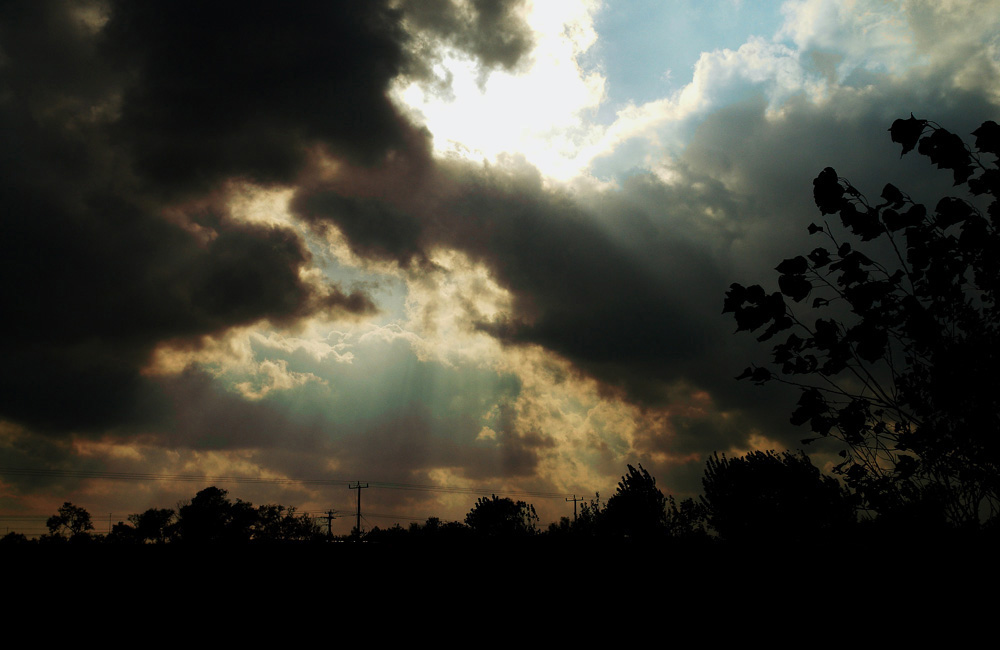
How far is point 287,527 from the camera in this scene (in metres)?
136

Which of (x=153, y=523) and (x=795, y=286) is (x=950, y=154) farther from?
(x=153, y=523)

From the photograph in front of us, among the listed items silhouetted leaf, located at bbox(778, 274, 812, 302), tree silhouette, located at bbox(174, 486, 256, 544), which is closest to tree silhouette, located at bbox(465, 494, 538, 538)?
tree silhouette, located at bbox(174, 486, 256, 544)

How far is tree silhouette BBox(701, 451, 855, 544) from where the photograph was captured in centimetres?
615

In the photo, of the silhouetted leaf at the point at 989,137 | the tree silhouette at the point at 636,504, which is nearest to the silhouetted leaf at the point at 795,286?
the silhouetted leaf at the point at 989,137

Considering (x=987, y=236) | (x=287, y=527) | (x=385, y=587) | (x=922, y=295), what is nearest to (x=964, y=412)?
(x=922, y=295)

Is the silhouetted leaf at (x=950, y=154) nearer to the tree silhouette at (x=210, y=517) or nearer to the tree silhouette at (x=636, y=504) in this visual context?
the tree silhouette at (x=636, y=504)

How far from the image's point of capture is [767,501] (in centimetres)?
5328

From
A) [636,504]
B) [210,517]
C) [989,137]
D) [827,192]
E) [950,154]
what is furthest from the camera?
[210,517]

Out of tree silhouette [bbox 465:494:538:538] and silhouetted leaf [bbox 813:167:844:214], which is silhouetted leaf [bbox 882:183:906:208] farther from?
tree silhouette [bbox 465:494:538:538]

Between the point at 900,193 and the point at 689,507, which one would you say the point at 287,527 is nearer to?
the point at 689,507

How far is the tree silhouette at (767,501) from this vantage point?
615 centimetres

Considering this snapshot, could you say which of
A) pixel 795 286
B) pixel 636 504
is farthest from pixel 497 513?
pixel 795 286

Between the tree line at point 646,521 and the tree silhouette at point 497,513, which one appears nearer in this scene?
the tree line at point 646,521

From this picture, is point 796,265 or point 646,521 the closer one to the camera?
point 796,265
